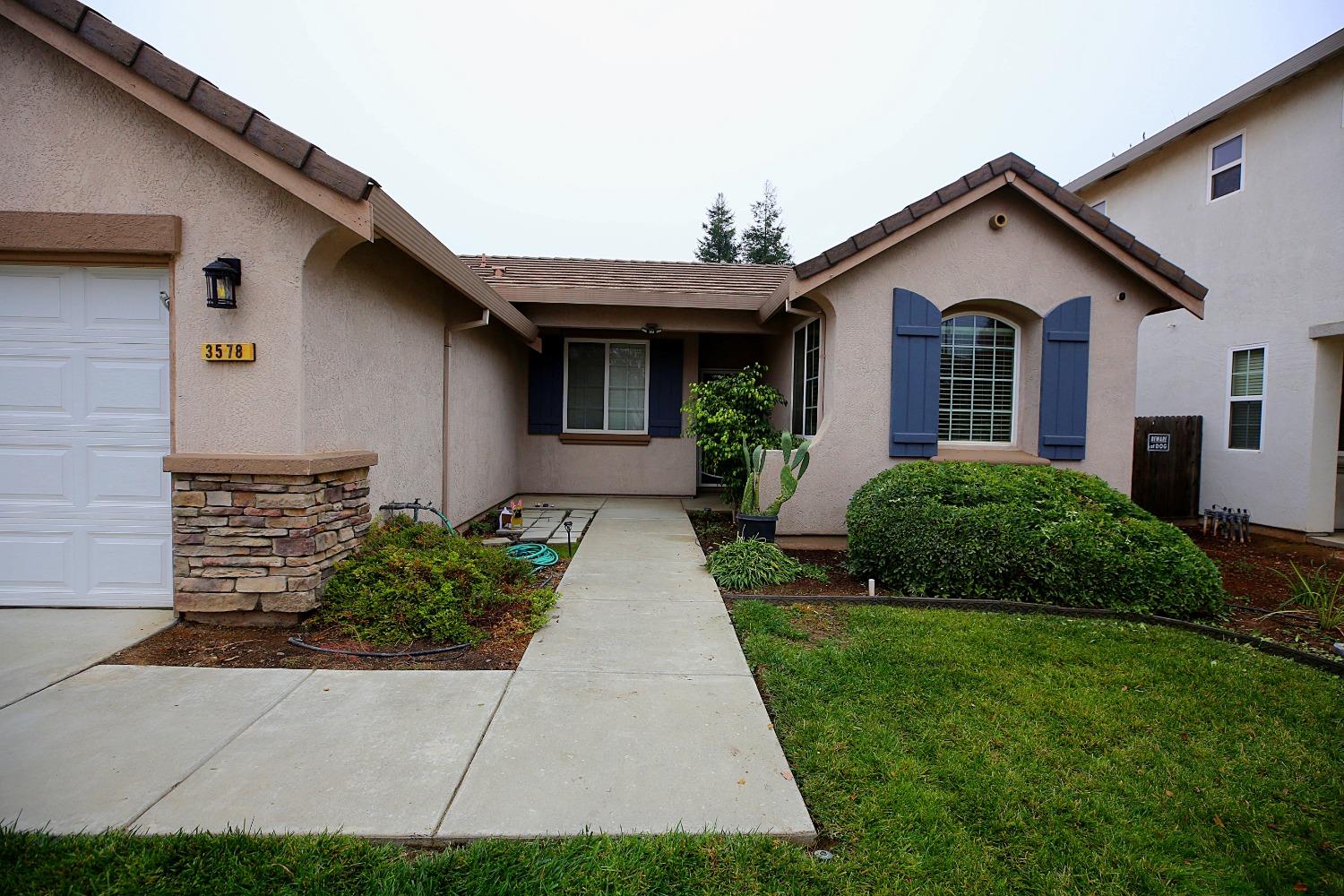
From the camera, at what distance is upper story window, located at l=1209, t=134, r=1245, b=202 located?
9.11m

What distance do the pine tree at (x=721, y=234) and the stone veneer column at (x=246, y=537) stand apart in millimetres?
40257

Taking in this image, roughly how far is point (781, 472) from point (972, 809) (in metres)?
4.26

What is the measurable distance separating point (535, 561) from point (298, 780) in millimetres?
3416

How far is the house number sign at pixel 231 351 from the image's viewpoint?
412 cm

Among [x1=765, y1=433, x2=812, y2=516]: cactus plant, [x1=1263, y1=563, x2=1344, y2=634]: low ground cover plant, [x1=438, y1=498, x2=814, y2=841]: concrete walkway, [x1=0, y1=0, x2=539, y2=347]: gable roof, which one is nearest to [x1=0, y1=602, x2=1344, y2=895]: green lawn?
[x1=438, y1=498, x2=814, y2=841]: concrete walkway

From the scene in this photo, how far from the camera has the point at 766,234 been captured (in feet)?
136

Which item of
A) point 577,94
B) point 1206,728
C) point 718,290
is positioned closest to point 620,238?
point 577,94

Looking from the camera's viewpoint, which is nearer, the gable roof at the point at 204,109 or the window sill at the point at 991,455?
the gable roof at the point at 204,109

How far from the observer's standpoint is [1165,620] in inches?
191

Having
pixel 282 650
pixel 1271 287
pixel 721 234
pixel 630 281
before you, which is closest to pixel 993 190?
pixel 630 281

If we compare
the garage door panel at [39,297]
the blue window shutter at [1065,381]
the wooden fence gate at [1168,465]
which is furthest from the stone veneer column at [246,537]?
the wooden fence gate at [1168,465]

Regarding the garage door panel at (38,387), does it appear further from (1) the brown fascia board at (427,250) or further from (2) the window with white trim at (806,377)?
(2) the window with white trim at (806,377)

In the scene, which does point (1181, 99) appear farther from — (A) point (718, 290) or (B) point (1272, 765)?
(B) point (1272, 765)

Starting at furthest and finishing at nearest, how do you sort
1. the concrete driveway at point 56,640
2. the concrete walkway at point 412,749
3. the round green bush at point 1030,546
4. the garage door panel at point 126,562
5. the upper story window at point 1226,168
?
the upper story window at point 1226,168 → the round green bush at point 1030,546 → the garage door panel at point 126,562 → the concrete driveway at point 56,640 → the concrete walkway at point 412,749
